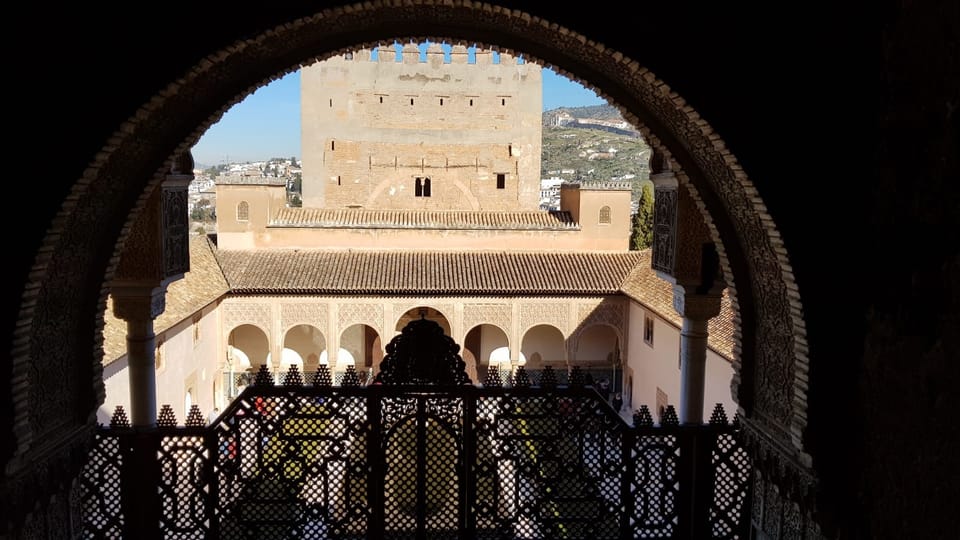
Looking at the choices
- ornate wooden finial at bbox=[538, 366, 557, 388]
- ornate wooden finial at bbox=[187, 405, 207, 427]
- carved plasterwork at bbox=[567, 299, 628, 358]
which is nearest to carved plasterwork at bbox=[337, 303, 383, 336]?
carved plasterwork at bbox=[567, 299, 628, 358]

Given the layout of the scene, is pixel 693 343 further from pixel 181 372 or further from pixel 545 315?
pixel 545 315

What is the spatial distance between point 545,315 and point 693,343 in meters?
10.8

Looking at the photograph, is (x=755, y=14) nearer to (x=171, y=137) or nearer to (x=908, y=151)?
(x=908, y=151)

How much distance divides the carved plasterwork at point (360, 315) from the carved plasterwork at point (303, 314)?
343 millimetres

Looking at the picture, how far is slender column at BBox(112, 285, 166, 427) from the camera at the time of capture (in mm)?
3965

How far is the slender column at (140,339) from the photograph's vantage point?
3.96 metres

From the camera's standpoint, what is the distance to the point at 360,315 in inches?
587

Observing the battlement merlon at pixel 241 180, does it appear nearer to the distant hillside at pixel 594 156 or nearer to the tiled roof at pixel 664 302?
the tiled roof at pixel 664 302

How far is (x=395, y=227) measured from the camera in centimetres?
1662

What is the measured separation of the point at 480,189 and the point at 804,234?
65.0 feet

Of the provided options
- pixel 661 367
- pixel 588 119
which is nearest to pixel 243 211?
pixel 661 367

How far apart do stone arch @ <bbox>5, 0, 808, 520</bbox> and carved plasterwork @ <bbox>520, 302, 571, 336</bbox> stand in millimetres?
11556

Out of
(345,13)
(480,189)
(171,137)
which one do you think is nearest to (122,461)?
(171,137)

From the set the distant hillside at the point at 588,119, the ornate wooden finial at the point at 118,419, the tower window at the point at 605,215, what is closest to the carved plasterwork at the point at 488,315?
the tower window at the point at 605,215
